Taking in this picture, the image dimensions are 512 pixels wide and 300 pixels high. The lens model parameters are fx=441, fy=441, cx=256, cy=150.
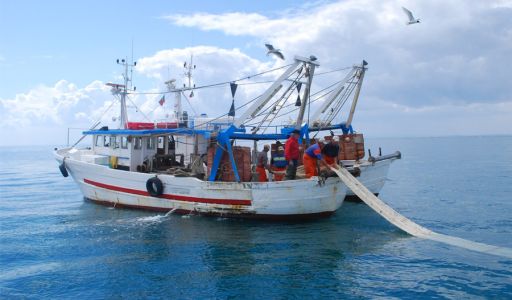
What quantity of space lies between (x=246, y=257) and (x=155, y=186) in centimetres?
647

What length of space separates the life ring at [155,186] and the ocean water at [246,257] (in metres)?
0.95

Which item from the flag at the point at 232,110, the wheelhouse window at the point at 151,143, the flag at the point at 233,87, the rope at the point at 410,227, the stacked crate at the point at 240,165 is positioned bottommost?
the rope at the point at 410,227

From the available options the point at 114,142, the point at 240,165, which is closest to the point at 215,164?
the point at 240,165

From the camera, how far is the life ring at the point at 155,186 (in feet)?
54.9

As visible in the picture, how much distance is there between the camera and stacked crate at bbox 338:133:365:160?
66.3 feet

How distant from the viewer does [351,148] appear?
66.6 ft

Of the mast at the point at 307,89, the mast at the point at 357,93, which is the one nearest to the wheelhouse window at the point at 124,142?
the mast at the point at 307,89

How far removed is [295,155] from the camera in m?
15.2

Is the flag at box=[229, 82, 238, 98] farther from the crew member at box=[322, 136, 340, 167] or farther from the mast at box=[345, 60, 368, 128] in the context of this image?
the mast at box=[345, 60, 368, 128]

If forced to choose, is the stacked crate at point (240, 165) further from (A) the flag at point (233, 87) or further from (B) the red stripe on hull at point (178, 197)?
(A) the flag at point (233, 87)

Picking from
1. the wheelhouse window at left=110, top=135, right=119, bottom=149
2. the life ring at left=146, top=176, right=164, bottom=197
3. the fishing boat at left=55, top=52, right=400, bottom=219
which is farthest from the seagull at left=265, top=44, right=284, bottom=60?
the wheelhouse window at left=110, top=135, right=119, bottom=149

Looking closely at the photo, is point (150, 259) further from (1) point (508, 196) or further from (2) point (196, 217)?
(1) point (508, 196)

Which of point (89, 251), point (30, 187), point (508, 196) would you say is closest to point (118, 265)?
point (89, 251)

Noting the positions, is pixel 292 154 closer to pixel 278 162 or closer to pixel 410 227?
pixel 278 162
